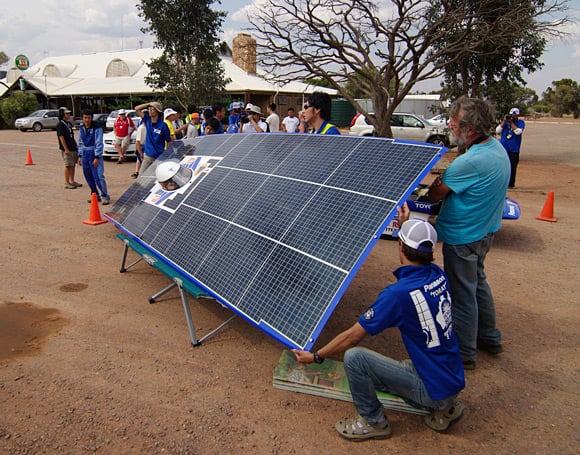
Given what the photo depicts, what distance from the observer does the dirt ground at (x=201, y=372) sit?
2953 mm

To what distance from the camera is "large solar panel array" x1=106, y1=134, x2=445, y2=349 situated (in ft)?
10.0

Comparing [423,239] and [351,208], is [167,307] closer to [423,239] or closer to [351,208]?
[351,208]

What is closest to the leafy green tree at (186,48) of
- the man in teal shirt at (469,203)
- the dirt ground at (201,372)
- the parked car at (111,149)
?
the parked car at (111,149)

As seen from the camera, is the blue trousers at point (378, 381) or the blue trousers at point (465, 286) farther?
the blue trousers at point (465, 286)

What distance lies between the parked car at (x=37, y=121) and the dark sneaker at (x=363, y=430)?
3659 cm

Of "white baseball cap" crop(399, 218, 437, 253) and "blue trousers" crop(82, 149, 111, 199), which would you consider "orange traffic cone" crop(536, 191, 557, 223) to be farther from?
"blue trousers" crop(82, 149, 111, 199)

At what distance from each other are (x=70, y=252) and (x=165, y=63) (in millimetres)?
20453

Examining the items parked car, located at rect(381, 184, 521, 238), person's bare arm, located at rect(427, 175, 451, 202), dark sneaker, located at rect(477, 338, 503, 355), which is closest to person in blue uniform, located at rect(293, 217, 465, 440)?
person's bare arm, located at rect(427, 175, 451, 202)

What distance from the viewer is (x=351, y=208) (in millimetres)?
3322

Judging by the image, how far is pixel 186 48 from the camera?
24344 millimetres

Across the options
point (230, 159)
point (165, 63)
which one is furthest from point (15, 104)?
point (230, 159)

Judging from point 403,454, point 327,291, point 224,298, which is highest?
point 327,291

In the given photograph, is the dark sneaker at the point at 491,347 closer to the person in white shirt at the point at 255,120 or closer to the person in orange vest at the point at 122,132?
the person in white shirt at the point at 255,120

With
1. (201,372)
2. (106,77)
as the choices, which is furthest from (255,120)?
(106,77)
